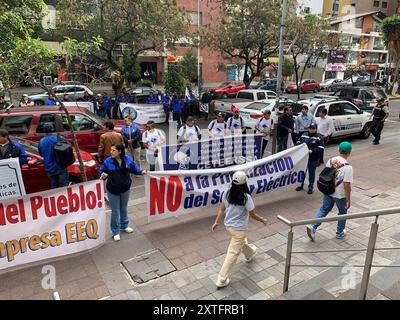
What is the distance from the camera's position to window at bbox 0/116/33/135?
8727mm

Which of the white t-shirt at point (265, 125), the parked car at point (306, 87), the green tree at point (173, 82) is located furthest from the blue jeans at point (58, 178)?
the parked car at point (306, 87)

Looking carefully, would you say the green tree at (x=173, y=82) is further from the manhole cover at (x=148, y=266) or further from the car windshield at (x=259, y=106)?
the manhole cover at (x=148, y=266)

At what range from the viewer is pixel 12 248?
4840mm

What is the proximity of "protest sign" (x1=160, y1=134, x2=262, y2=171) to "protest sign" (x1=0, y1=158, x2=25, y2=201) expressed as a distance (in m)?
2.88

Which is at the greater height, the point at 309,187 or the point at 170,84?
the point at 170,84

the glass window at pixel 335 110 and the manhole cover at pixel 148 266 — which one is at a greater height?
the glass window at pixel 335 110

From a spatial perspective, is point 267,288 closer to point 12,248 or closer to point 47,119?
point 12,248

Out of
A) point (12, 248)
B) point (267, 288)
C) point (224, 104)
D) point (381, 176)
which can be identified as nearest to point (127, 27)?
point (224, 104)

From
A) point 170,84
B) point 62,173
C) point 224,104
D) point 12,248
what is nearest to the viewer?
point 12,248

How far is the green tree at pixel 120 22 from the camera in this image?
16.0m

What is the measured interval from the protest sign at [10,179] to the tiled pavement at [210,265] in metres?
1.57

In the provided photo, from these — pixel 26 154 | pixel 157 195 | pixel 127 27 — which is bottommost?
pixel 157 195
